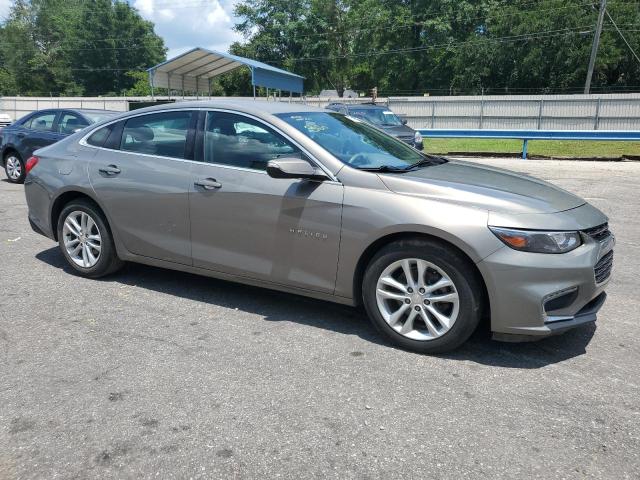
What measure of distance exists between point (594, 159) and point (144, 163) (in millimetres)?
15923

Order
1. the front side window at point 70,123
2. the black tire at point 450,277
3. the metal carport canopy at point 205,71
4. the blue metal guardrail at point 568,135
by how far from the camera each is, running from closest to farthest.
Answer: the black tire at point 450,277 < the front side window at point 70,123 < the blue metal guardrail at point 568,135 < the metal carport canopy at point 205,71

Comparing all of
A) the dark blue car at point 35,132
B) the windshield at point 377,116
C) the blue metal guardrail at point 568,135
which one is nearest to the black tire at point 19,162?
the dark blue car at point 35,132

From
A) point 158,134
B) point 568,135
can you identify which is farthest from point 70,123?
point 568,135

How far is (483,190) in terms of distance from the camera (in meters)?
3.56

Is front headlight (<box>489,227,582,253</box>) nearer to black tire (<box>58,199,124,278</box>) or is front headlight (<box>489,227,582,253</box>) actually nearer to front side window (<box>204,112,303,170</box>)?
front side window (<box>204,112,303,170</box>)

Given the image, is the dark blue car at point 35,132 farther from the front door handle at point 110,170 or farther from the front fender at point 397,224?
the front fender at point 397,224

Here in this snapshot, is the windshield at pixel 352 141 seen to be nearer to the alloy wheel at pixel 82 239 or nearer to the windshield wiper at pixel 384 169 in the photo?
the windshield wiper at pixel 384 169

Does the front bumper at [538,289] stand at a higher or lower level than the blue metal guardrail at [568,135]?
lower

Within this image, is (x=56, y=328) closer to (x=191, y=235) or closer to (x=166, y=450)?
(x=191, y=235)

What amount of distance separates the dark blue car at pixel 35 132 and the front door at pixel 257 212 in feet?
21.5

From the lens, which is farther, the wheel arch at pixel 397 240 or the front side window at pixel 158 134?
the front side window at pixel 158 134

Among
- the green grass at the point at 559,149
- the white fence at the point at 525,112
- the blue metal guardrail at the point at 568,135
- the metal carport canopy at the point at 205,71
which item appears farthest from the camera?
the white fence at the point at 525,112

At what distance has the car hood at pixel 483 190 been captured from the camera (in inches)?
135

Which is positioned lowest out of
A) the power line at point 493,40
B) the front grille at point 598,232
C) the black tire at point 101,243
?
the black tire at point 101,243
